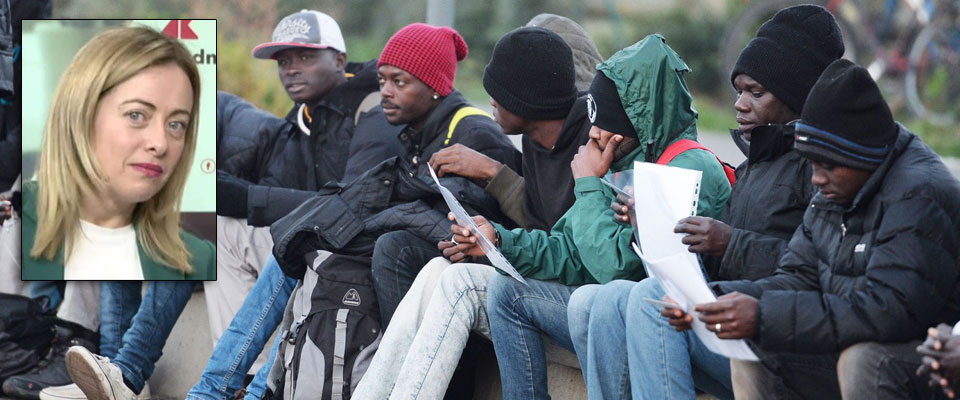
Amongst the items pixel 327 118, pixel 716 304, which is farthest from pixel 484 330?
pixel 327 118

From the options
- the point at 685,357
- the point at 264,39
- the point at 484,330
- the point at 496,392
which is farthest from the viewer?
the point at 264,39

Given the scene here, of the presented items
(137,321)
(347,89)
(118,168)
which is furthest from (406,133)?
(137,321)

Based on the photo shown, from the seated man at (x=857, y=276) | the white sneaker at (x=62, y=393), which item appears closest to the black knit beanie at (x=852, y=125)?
the seated man at (x=857, y=276)

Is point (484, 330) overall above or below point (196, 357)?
above

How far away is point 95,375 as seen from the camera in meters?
5.68

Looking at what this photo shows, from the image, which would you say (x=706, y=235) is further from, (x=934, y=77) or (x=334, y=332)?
(x=934, y=77)

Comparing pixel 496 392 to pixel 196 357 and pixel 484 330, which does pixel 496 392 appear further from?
pixel 196 357

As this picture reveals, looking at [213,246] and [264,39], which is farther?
[264,39]

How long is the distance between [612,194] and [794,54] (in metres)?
0.76

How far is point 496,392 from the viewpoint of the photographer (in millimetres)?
5238

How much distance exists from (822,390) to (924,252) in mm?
478

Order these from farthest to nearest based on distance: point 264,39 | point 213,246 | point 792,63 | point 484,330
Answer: point 264,39 < point 213,246 < point 484,330 < point 792,63

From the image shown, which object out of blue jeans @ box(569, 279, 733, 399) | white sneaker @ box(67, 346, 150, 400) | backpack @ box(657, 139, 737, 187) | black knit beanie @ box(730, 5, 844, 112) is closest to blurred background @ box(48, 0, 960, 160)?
white sneaker @ box(67, 346, 150, 400)

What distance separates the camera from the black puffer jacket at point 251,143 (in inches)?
276
